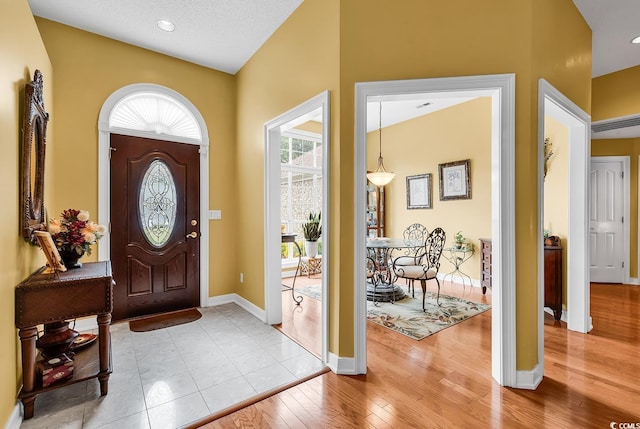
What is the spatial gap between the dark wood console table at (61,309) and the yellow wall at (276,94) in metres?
1.61

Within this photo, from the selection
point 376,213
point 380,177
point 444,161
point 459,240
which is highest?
point 444,161

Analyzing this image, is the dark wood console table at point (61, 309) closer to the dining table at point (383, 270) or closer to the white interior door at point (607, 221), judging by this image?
the dining table at point (383, 270)

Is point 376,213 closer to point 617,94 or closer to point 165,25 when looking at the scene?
point 617,94

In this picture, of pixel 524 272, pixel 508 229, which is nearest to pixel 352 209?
pixel 508 229

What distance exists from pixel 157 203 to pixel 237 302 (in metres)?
1.65

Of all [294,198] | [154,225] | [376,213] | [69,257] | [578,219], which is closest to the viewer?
[69,257]

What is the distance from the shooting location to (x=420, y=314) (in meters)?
3.54

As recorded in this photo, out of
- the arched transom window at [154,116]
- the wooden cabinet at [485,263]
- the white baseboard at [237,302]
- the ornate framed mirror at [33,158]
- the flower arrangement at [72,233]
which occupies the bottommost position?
the white baseboard at [237,302]

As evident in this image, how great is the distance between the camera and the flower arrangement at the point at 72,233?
2.21 meters

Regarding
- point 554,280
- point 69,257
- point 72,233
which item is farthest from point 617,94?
point 69,257

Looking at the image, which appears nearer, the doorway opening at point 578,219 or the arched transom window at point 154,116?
the doorway opening at point 578,219

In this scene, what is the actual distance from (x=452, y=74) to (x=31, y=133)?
2974mm

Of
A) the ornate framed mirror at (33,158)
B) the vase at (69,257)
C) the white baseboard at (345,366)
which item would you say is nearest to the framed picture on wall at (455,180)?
the white baseboard at (345,366)

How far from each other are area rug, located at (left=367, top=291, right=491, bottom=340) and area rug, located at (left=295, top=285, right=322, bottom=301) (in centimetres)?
80
